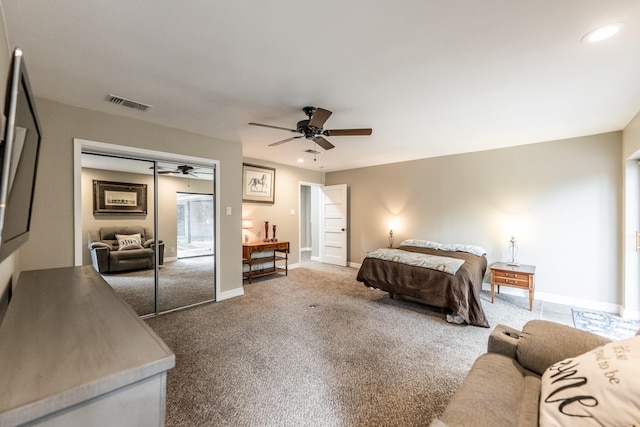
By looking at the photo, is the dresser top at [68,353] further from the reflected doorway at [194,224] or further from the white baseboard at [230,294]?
the white baseboard at [230,294]

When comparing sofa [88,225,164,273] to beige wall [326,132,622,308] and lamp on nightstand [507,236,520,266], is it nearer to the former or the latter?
beige wall [326,132,622,308]

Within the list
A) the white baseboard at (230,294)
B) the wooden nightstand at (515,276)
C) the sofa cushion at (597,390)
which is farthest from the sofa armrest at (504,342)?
the white baseboard at (230,294)

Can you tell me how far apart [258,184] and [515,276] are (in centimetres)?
480

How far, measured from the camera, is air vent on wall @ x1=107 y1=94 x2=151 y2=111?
8.75 feet

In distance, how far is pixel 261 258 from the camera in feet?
18.4

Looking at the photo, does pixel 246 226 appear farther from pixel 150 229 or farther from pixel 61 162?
pixel 61 162

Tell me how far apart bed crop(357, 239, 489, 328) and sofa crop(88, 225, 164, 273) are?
3029mm

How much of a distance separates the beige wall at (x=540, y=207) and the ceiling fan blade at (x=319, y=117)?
3.48 metres

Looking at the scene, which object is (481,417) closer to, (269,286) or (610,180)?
(269,286)

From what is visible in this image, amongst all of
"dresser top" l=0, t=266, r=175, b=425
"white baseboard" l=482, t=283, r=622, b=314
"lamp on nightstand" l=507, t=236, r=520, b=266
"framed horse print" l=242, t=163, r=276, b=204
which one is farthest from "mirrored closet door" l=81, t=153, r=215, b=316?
"white baseboard" l=482, t=283, r=622, b=314

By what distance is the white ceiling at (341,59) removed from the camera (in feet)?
5.10

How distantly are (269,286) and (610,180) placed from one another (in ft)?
17.9

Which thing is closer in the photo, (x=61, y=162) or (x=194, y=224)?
(x=61, y=162)

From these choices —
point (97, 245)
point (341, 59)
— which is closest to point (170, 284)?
point (97, 245)
